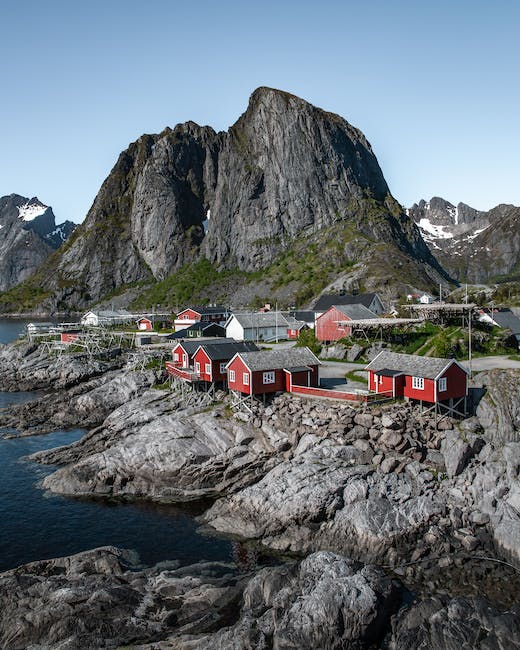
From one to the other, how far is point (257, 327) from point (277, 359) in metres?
33.0

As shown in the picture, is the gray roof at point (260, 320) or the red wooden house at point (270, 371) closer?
the red wooden house at point (270, 371)

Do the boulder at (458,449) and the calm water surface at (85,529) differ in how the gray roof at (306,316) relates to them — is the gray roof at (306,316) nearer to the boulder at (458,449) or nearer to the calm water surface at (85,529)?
the boulder at (458,449)

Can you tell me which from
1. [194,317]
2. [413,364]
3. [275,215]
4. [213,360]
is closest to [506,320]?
[413,364]

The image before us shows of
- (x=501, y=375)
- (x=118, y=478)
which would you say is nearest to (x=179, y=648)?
(x=118, y=478)

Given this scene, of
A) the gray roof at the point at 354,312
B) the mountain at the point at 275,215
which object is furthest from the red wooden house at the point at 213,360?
the mountain at the point at 275,215

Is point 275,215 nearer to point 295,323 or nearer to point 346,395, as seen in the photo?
point 295,323

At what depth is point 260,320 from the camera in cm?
8231

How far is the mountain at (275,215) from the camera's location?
14538 cm

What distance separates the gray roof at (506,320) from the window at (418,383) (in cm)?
2521

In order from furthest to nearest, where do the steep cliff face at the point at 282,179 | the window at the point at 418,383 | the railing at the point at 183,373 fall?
the steep cliff face at the point at 282,179 < the railing at the point at 183,373 < the window at the point at 418,383

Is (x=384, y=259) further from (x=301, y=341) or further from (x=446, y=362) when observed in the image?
(x=446, y=362)

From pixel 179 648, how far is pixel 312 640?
5412 millimetres

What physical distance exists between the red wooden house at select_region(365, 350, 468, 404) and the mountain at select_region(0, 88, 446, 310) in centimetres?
8052

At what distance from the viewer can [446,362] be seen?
40.5 metres
